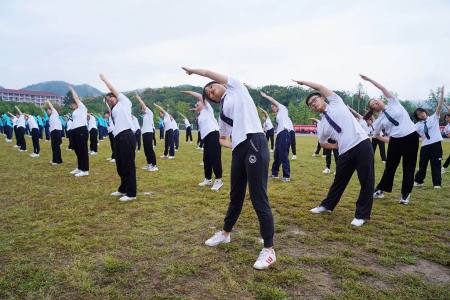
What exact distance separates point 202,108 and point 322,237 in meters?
5.07

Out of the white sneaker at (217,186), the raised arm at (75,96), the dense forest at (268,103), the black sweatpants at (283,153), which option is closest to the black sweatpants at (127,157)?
the white sneaker at (217,186)

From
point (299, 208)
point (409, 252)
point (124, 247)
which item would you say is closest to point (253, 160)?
point (124, 247)

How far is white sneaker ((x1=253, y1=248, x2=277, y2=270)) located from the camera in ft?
12.7

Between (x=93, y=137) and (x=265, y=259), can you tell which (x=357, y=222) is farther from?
(x=93, y=137)

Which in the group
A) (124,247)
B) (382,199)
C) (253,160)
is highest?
(253,160)

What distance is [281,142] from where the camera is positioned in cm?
1010

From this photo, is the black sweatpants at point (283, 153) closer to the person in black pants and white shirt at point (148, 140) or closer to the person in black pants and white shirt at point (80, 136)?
the person in black pants and white shirt at point (148, 140)

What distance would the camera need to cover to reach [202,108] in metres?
9.03

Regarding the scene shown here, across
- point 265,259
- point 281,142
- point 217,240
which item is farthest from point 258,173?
point 281,142

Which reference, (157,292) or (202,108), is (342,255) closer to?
(157,292)

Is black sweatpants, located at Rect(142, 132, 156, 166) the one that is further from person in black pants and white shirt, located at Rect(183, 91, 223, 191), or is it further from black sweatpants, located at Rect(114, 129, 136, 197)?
black sweatpants, located at Rect(114, 129, 136, 197)

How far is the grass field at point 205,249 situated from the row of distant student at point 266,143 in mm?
399

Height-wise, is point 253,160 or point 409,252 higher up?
point 253,160

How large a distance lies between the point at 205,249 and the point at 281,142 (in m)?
6.12
